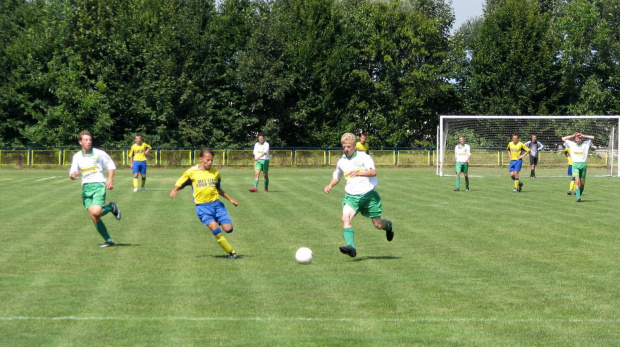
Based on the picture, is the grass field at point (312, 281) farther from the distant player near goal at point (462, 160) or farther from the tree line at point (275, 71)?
the tree line at point (275, 71)

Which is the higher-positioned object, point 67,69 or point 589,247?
point 67,69

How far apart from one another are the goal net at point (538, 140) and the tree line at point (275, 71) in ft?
32.4

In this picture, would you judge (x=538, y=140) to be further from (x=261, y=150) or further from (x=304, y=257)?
(x=304, y=257)

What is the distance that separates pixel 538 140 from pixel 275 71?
19.2 m

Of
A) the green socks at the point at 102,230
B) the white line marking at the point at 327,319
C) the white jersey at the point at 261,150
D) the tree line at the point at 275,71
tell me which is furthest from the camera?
the tree line at the point at 275,71

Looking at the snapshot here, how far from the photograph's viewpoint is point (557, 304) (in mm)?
8953

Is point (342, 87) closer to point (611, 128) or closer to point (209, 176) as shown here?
point (611, 128)

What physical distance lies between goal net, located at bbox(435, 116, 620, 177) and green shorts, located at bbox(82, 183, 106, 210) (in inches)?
1240

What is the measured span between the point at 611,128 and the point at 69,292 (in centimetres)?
4057

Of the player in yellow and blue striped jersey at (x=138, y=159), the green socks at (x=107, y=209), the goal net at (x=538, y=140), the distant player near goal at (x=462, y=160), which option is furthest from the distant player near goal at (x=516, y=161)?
the green socks at (x=107, y=209)

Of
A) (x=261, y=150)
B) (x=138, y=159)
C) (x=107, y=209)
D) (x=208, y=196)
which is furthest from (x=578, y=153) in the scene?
(x=107, y=209)

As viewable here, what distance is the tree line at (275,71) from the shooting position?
2160 inches

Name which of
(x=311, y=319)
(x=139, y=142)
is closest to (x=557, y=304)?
(x=311, y=319)

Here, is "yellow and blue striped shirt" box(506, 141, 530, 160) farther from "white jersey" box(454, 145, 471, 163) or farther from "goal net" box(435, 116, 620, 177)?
"goal net" box(435, 116, 620, 177)
